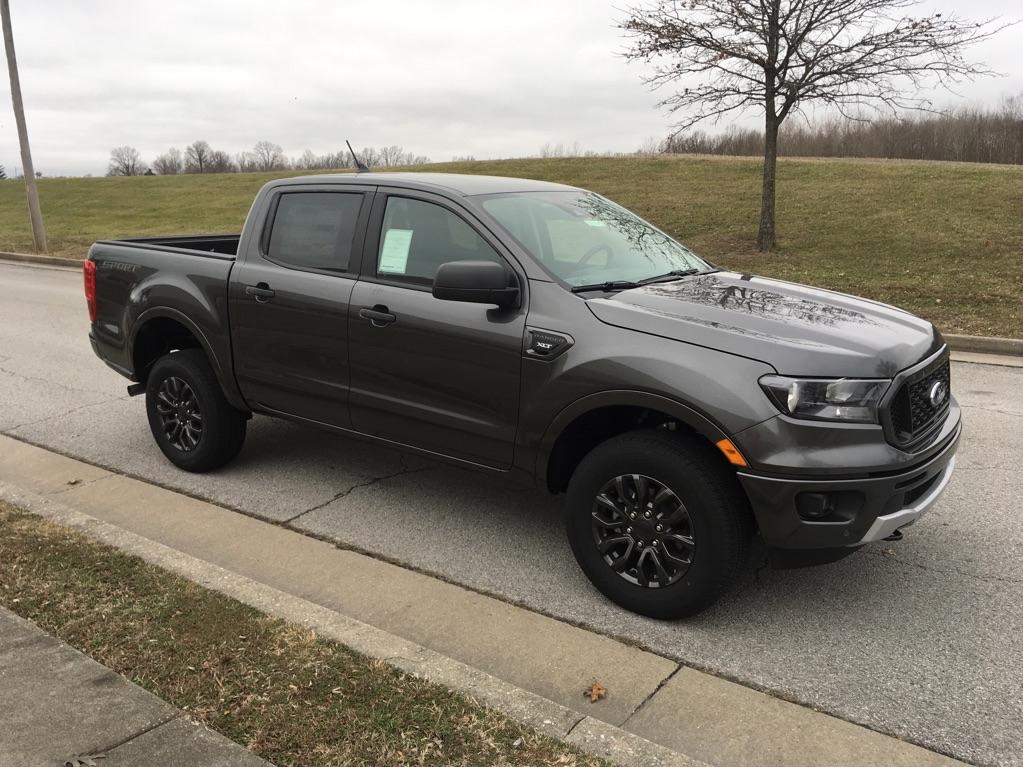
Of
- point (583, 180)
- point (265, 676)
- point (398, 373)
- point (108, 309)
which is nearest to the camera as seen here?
point (265, 676)

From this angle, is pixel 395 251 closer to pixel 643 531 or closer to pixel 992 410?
pixel 643 531

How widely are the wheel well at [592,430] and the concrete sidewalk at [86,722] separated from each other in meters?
1.78

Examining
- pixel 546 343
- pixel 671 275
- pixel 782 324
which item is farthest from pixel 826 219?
pixel 546 343

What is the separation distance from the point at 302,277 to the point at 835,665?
10.3 feet

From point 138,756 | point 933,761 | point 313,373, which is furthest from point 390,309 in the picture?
point 933,761

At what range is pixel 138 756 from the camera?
2.46m

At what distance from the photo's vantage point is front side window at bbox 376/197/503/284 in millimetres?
4059

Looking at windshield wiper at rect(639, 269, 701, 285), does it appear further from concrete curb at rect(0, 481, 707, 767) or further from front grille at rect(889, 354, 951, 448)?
concrete curb at rect(0, 481, 707, 767)

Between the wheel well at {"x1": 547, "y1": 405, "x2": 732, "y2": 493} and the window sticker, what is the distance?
1.23 meters

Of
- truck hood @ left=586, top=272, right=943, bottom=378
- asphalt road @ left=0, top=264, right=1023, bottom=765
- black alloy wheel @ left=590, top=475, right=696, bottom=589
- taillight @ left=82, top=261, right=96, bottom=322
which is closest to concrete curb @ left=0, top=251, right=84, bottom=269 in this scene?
asphalt road @ left=0, top=264, right=1023, bottom=765

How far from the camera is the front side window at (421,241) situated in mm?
4059

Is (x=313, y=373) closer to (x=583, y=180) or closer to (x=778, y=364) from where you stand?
(x=778, y=364)

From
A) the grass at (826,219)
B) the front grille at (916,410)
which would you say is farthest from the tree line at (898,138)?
the front grille at (916,410)

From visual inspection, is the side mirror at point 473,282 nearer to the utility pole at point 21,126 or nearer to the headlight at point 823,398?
the headlight at point 823,398
